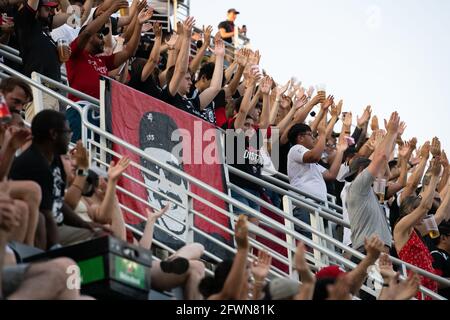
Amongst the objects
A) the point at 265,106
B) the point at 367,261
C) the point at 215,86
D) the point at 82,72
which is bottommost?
the point at 367,261

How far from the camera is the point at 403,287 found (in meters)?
7.53

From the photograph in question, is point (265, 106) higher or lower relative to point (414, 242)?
higher

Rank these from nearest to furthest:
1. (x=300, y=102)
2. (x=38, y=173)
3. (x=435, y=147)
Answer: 1. (x=38, y=173)
2. (x=435, y=147)
3. (x=300, y=102)

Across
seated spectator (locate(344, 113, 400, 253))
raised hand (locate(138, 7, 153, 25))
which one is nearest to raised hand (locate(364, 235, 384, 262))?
seated spectator (locate(344, 113, 400, 253))

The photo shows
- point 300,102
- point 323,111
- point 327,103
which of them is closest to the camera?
point 300,102

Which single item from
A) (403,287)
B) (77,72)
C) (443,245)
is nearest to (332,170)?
(443,245)

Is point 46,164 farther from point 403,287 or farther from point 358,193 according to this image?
point 358,193

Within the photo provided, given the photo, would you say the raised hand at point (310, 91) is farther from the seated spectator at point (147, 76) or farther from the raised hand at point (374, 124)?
the seated spectator at point (147, 76)

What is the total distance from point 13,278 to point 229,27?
1679cm

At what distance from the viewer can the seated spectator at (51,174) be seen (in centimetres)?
728

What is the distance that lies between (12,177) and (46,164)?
9.6 inches

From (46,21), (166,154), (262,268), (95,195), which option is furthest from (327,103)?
(262,268)

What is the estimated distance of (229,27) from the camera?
22719 millimetres

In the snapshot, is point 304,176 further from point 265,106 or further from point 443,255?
point 443,255
